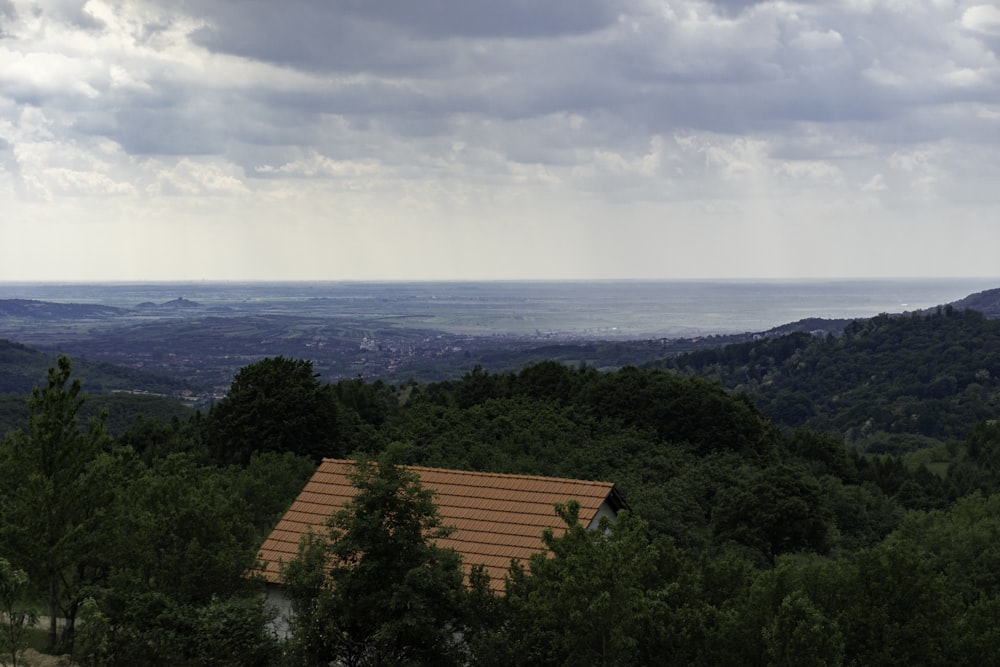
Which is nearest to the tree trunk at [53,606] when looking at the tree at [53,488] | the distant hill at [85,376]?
the tree at [53,488]

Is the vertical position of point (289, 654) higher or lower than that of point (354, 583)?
lower

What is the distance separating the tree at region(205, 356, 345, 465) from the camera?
41.2m

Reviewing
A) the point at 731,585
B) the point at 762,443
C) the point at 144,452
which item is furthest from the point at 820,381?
the point at 731,585

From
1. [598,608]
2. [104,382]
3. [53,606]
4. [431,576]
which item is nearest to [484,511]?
[431,576]

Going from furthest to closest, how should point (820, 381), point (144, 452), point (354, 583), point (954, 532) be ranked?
point (820, 381) → point (144, 452) → point (954, 532) → point (354, 583)

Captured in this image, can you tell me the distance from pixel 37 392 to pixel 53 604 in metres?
4.31

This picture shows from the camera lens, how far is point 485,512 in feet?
70.8

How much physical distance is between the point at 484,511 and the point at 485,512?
3 cm

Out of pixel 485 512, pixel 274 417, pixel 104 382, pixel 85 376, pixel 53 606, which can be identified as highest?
pixel 485 512

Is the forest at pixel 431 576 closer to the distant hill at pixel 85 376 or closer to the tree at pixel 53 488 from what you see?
the tree at pixel 53 488

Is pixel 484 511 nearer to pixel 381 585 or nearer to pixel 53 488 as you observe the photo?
pixel 381 585

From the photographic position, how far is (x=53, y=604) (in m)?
21.7

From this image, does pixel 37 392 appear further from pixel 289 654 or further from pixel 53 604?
pixel 289 654

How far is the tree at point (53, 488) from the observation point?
20469mm
